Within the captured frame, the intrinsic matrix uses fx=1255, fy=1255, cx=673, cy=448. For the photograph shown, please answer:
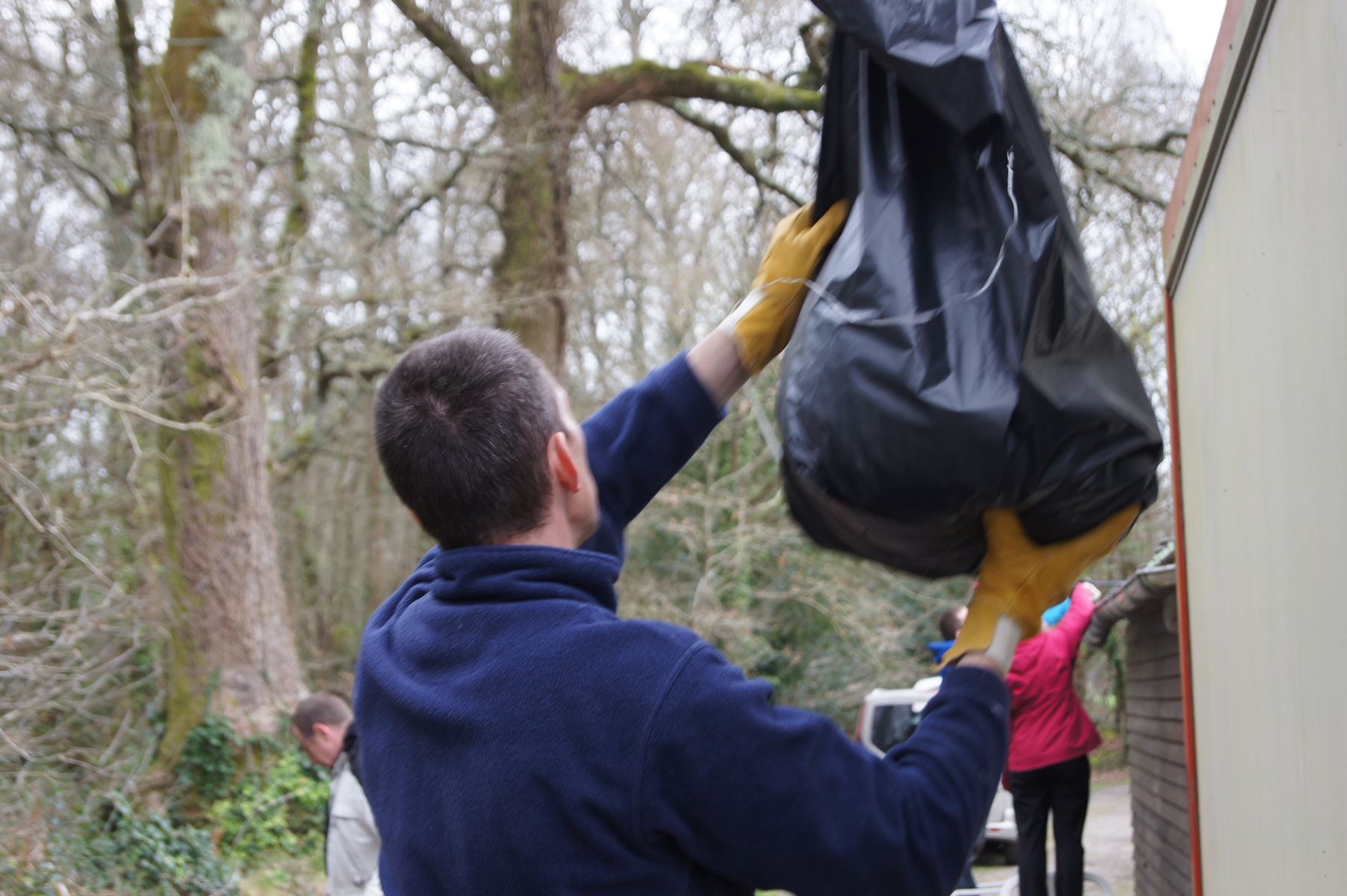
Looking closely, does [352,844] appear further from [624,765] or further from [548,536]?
[624,765]

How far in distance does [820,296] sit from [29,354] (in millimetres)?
5750

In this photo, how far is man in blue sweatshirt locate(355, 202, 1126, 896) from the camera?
1367mm

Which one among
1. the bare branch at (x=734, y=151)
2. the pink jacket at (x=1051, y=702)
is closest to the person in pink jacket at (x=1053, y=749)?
the pink jacket at (x=1051, y=702)

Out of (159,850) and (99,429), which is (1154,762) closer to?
(159,850)

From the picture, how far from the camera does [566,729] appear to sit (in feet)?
4.67

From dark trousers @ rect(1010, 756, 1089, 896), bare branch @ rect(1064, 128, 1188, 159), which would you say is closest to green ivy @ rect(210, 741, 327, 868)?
dark trousers @ rect(1010, 756, 1089, 896)

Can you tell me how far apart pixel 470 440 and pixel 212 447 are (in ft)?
29.8

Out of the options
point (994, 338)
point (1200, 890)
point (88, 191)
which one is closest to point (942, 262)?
point (994, 338)

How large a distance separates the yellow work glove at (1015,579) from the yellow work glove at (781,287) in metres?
0.48

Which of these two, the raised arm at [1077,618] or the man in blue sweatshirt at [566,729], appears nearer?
the man in blue sweatshirt at [566,729]

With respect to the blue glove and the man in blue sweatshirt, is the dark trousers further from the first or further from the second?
the man in blue sweatshirt

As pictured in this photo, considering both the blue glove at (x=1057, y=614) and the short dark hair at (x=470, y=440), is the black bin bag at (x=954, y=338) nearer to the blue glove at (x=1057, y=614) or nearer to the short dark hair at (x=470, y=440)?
the short dark hair at (x=470, y=440)

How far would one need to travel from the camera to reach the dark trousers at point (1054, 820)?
5879mm

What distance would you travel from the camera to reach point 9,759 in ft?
21.4
